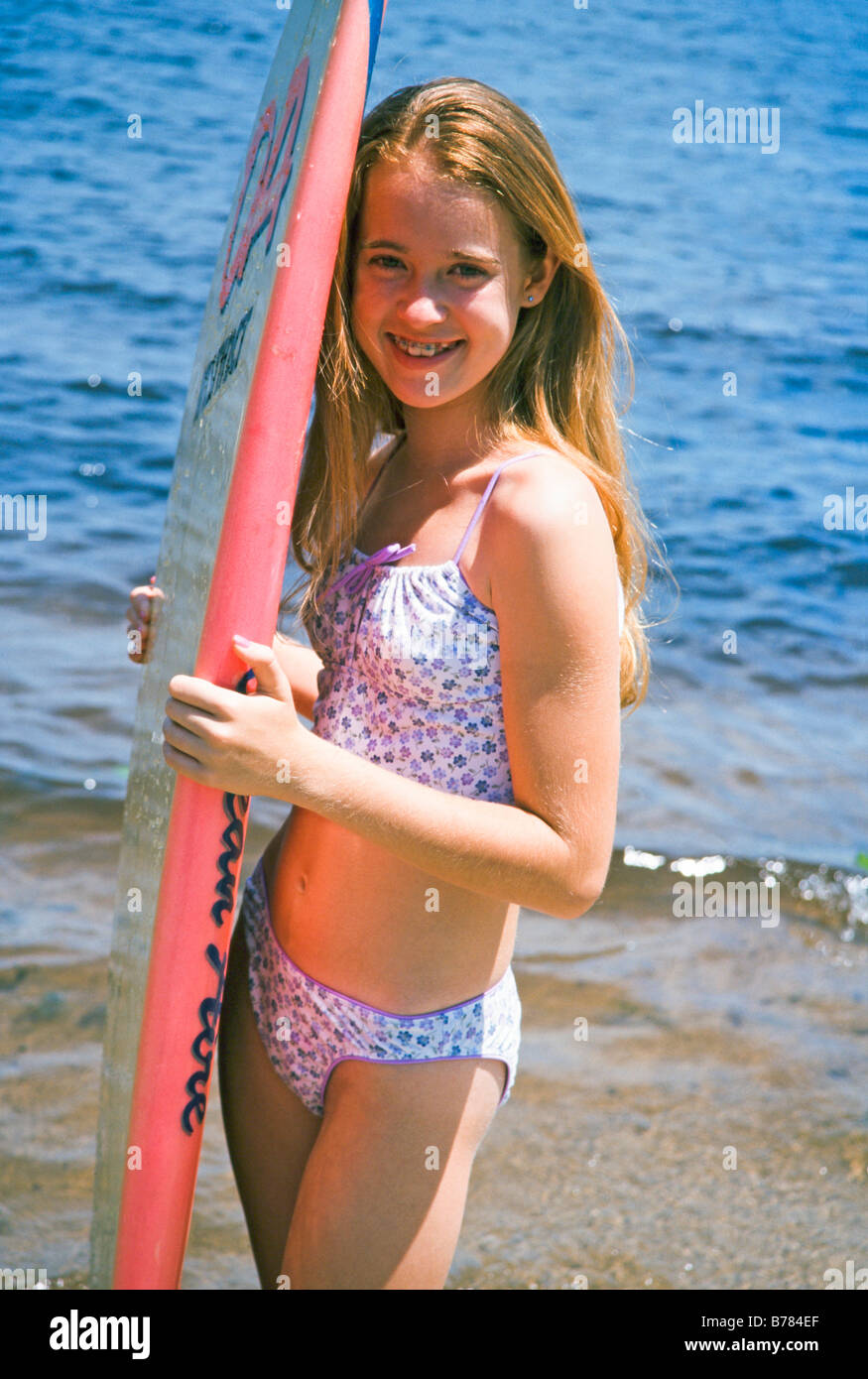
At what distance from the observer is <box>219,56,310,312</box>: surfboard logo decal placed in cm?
180

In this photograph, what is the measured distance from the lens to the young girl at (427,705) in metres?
1.65

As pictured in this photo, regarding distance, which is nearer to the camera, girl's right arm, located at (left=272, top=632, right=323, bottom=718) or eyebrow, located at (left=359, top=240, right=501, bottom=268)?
eyebrow, located at (left=359, top=240, right=501, bottom=268)

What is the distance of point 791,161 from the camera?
557 inches

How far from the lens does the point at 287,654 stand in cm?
225

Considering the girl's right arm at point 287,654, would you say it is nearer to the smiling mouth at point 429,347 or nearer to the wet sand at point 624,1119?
the smiling mouth at point 429,347

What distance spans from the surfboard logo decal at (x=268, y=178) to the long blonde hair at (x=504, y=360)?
0.09 m

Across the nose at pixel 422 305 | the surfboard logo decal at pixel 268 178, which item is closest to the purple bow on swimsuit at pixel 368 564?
the nose at pixel 422 305

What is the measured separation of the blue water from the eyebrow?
0.61 meters

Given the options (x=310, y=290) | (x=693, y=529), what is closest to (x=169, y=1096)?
(x=310, y=290)

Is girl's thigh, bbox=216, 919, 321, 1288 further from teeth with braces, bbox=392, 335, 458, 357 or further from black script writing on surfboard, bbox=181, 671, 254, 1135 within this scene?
teeth with braces, bbox=392, 335, 458, 357

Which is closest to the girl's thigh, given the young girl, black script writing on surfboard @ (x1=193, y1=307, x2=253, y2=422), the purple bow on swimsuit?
the young girl

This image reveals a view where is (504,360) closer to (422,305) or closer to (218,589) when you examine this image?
(422,305)
